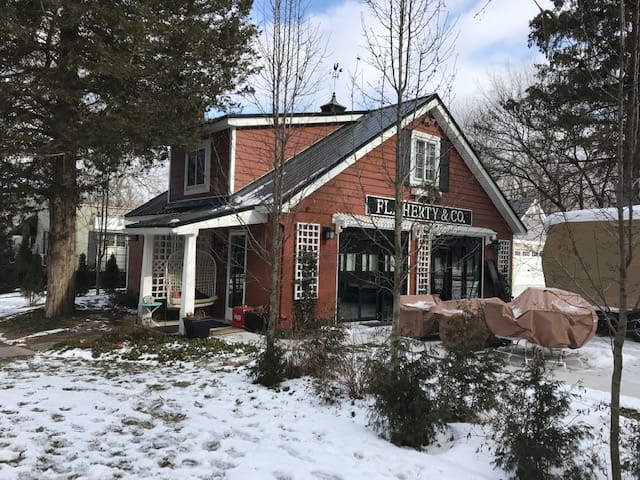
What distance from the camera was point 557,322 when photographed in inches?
301

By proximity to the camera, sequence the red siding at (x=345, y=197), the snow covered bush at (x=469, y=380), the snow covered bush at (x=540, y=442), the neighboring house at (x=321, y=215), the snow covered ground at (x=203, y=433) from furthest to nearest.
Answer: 1. the red siding at (x=345, y=197)
2. the neighboring house at (x=321, y=215)
3. the snow covered bush at (x=469, y=380)
4. the snow covered ground at (x=203, y=433)
5. the snow covered bush at (x=540, y=442)

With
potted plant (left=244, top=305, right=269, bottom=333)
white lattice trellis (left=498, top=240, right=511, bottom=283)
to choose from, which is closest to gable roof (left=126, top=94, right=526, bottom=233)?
white lattice trellis (left=498, top=240, right=511, bottom=283)

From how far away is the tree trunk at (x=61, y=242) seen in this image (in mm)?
11633

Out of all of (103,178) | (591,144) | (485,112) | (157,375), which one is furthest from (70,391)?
(485,112)

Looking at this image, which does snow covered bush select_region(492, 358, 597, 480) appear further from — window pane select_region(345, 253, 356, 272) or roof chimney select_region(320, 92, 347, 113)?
roof chimney select_region(320, 92, 347, 113)

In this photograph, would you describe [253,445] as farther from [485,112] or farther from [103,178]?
[485,112]

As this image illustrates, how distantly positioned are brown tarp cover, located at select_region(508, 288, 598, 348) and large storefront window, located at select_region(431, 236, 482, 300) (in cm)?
637

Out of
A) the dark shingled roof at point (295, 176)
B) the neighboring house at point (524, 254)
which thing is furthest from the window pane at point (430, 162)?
the neighboring house at point (524, 254)

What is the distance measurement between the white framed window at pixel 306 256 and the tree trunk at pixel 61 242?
5795mm

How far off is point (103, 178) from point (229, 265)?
13.8 ft

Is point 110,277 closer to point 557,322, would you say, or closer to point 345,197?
point 345,197

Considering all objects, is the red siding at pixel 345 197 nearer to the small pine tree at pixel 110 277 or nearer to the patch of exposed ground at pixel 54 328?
the patch of exposed ground at pixel 54 328

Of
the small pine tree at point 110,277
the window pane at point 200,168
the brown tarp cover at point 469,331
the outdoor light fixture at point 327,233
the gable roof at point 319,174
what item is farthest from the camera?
the small pine tree at point 110,277

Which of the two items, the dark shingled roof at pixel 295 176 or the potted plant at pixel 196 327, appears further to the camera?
the dark shingled roof at pixel 295 176
